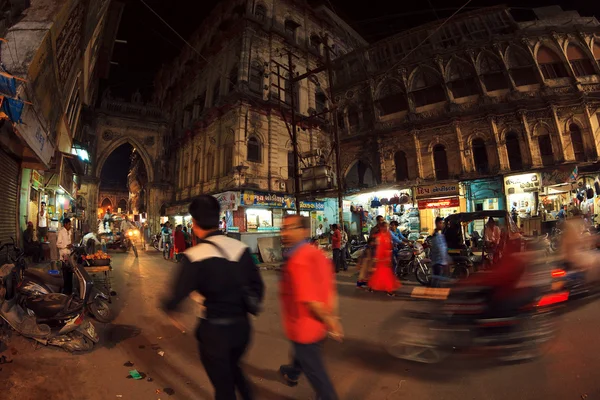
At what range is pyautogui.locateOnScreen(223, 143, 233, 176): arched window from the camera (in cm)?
1886

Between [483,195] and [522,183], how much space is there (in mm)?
2290

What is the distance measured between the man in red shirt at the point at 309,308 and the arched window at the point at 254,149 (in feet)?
56.8

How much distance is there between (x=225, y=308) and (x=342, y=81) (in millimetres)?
27900

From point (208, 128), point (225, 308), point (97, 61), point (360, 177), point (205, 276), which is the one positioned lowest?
point (225, 308)

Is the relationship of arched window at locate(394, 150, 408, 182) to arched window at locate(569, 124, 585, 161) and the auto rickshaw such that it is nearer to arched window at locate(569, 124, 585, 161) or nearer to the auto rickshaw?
arched window at locate(569, 124, 585, 161)

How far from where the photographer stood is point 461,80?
21328mm

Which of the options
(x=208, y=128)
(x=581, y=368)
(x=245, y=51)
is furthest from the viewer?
(x=208, y=128)

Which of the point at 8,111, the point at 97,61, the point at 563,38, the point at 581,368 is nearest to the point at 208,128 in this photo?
the point at 97,61

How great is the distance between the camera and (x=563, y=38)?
65.3 feet

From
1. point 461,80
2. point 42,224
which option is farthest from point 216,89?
point 461,80

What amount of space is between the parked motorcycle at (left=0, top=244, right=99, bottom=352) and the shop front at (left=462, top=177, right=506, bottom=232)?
2140 cm

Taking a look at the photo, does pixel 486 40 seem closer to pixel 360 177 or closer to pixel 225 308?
pixel 360 177

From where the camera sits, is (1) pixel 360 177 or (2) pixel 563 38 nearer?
(2) pixel 563 38

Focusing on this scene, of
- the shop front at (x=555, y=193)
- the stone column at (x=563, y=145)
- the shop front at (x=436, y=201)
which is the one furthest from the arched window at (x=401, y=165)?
the stone column at (x=563, y=145)
